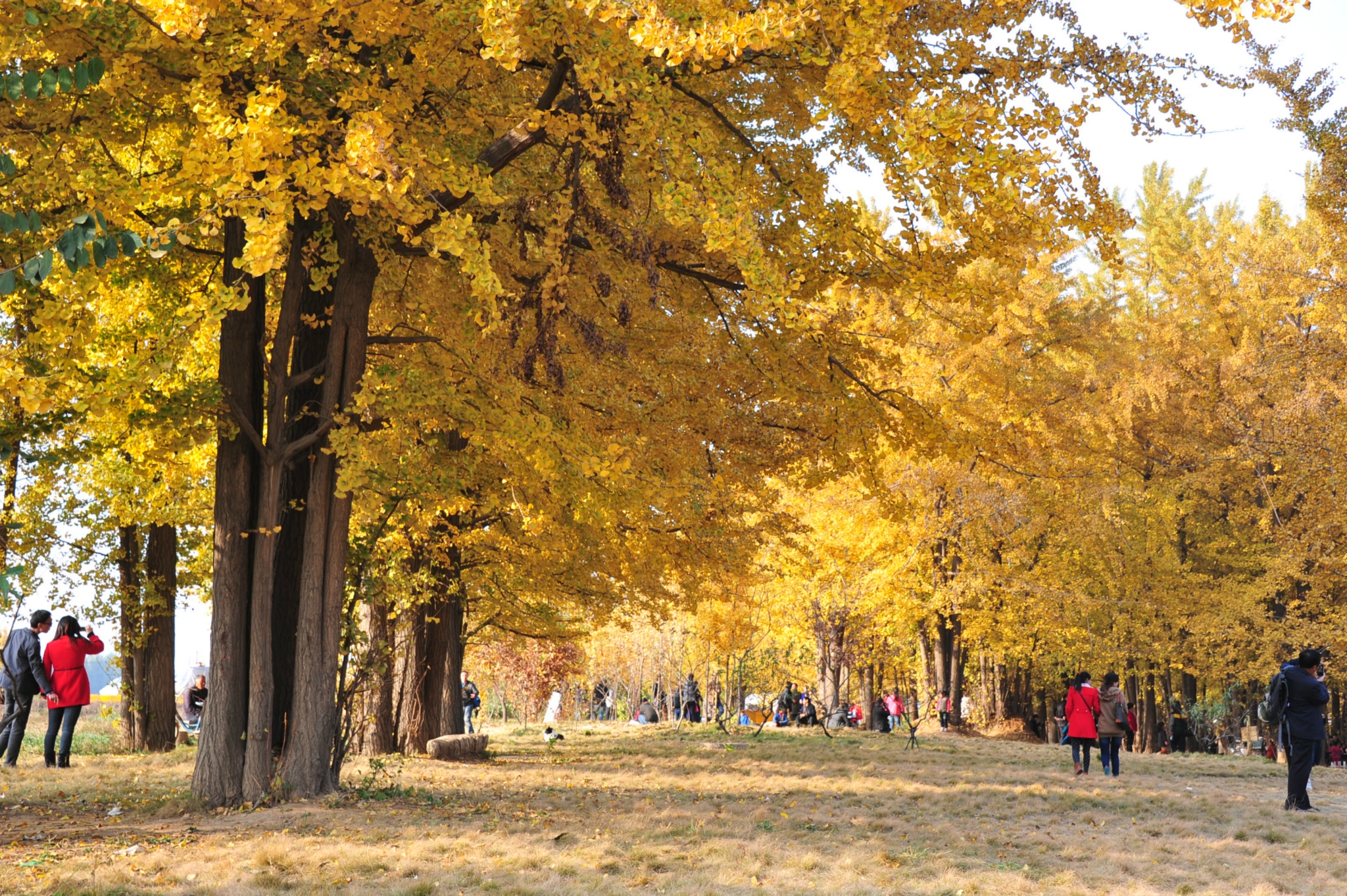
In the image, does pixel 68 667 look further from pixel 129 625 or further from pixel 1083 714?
pixel 1083 714

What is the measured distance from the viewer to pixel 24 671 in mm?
10805

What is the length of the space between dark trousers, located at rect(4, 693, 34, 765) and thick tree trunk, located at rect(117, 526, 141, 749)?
8.59 feet

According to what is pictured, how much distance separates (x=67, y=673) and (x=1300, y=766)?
39.0 ft

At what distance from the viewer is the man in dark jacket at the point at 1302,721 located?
9.60 m

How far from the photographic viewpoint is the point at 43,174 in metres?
6.55

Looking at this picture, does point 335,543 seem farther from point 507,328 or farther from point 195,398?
point 507,328

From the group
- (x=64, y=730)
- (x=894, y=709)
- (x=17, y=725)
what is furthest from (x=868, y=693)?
(x=17, y=725)

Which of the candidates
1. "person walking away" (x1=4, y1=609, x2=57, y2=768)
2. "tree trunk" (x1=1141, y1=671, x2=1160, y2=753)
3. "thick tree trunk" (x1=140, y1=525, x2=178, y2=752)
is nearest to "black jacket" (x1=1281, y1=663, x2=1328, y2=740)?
"person walking away" (x1=4, y1=609, x2=57, y2=768)

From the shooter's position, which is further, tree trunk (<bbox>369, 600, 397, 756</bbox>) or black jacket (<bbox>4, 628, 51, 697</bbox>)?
tree trunk (<bbox>369, 600, 397, 756</bbox>)

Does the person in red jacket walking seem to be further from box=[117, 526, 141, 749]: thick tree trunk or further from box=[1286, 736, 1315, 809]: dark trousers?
box=[1286, 736, 1315, 809]: dark trousers

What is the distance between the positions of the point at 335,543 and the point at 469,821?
Result: 2.46 meters

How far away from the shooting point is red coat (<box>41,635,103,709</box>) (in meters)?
10.9

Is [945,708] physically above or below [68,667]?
below

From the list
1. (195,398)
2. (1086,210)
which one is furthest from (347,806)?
(1086,210)
